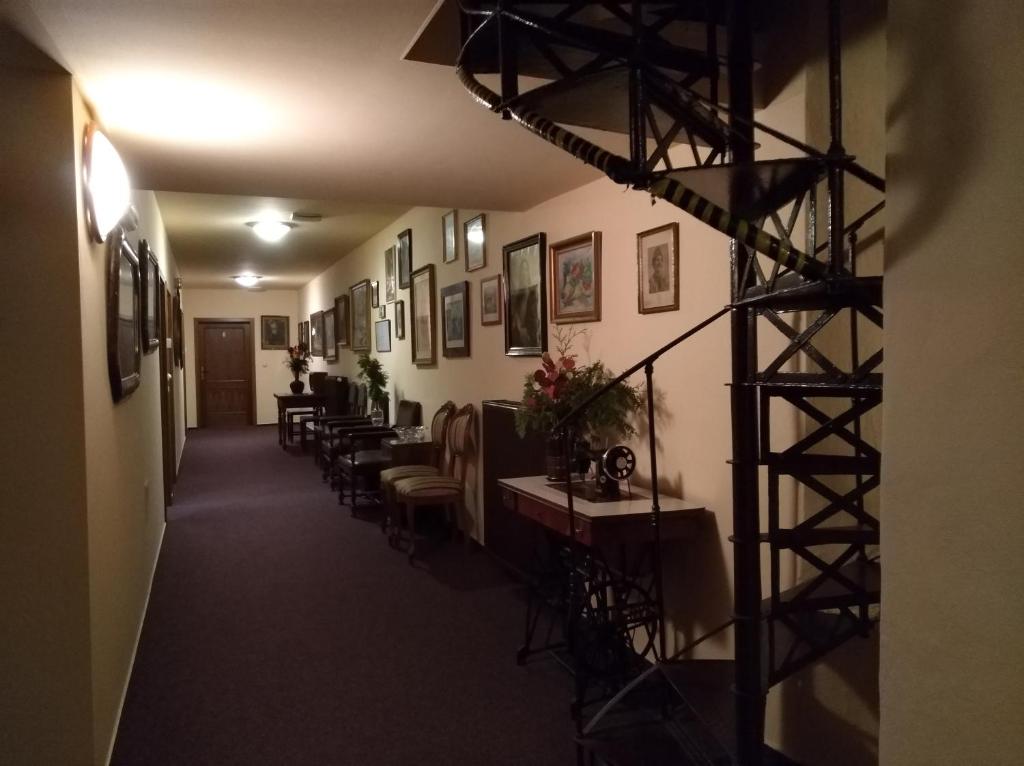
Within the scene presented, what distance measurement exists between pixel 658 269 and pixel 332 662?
7.35 ft

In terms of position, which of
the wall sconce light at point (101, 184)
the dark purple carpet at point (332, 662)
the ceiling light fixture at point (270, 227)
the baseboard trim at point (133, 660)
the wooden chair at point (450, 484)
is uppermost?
the ceiling light fixture at point (270, 227)

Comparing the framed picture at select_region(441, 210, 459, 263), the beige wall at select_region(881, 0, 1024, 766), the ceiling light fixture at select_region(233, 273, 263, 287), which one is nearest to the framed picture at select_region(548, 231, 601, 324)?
the framed picture at select_region(441, 210, 459, 263)

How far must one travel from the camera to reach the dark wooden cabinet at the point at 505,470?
4023 millimetres

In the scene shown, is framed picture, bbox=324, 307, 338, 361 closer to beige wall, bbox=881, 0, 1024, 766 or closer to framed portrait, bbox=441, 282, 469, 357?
framed portrait, bbox=441, 282, 469, 357

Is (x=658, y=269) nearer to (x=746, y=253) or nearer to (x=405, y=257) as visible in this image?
(x=746, y=253)

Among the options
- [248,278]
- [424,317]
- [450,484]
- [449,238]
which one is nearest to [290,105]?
[450,484]

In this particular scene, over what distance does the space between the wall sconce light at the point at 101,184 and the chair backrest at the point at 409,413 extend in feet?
12.1

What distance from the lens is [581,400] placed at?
3166mm

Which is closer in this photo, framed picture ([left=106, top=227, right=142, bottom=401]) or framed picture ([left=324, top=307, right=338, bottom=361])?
framed picture ([left=106, top=227, right=142, bottom=401])

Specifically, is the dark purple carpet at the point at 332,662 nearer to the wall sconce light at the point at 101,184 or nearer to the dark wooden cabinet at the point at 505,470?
the dark wooden cabinet at the point at 505,470

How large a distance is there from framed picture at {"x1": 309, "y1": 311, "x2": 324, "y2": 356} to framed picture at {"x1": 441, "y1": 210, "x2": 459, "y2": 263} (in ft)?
18.2

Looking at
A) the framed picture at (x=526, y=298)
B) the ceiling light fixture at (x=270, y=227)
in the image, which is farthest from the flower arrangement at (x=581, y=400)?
the ceiling light fixture at (x=270, y=227)

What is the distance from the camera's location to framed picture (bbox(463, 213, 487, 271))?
4.84m

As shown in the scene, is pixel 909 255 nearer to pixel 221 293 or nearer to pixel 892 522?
pixel 892 522
